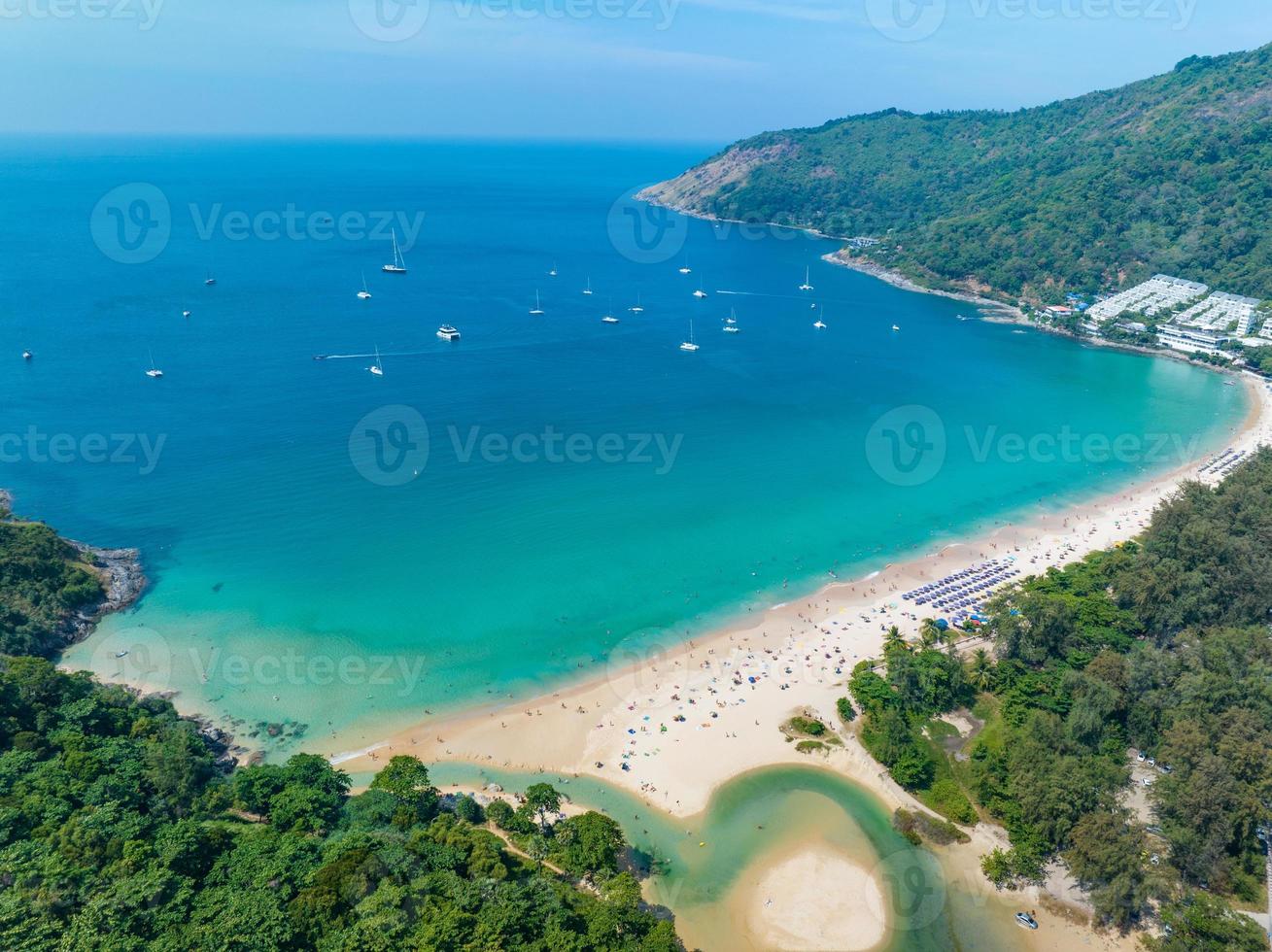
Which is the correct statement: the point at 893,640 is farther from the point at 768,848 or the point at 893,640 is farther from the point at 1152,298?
the point at 1152,298

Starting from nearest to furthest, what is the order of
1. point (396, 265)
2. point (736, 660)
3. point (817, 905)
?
point (817, 905), point (736, 660), point (396, 265)

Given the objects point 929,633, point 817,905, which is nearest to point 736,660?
point 929,633

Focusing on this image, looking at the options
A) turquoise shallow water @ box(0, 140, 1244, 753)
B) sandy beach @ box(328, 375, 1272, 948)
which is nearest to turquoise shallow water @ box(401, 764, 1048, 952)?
sandy beach @ box(328, 375, 1272, 948)

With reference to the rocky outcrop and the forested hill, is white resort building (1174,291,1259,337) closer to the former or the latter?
the forested hill

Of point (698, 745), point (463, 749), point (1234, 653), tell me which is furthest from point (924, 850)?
point (463, 749)

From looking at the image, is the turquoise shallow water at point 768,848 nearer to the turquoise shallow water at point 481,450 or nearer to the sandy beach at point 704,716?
the sandy beach at point 704,716

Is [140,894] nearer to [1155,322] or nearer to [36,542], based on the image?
[36,542]
